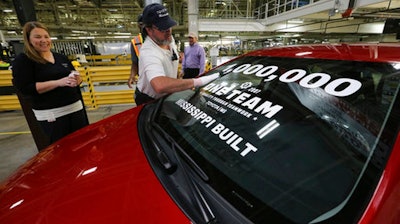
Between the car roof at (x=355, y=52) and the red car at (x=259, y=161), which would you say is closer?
the red car at (x=259, y=161)

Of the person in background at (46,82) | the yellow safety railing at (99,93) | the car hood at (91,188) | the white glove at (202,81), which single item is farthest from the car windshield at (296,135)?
the yellow safety railing at (99,93)

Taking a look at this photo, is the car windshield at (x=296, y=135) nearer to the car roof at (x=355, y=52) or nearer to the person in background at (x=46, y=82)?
the car roof at (x=355, y=52)

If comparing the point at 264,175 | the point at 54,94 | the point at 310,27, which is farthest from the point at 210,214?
the point at 310,27

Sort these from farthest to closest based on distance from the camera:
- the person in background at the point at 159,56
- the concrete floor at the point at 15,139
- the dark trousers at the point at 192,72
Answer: the dark trousers at the point at 192,72, the concrete floor at the point at 15,139, the person in background at the point at 159,56

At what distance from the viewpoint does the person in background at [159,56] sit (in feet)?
4.90

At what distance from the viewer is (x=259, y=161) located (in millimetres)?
828

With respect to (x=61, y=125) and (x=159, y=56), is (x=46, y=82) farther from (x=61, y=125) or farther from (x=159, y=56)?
(x=159, y=56)

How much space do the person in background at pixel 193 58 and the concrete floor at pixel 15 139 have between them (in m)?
1.67

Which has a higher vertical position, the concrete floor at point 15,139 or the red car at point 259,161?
the red car at point 259,161

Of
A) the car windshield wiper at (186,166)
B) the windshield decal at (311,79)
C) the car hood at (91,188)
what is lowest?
the car hood at (91,188)

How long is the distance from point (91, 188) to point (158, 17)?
1252 millimetres

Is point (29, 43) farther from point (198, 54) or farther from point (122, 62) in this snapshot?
point (122, 62)

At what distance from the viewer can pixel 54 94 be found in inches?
72.5

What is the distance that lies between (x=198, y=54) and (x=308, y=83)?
3856mm
